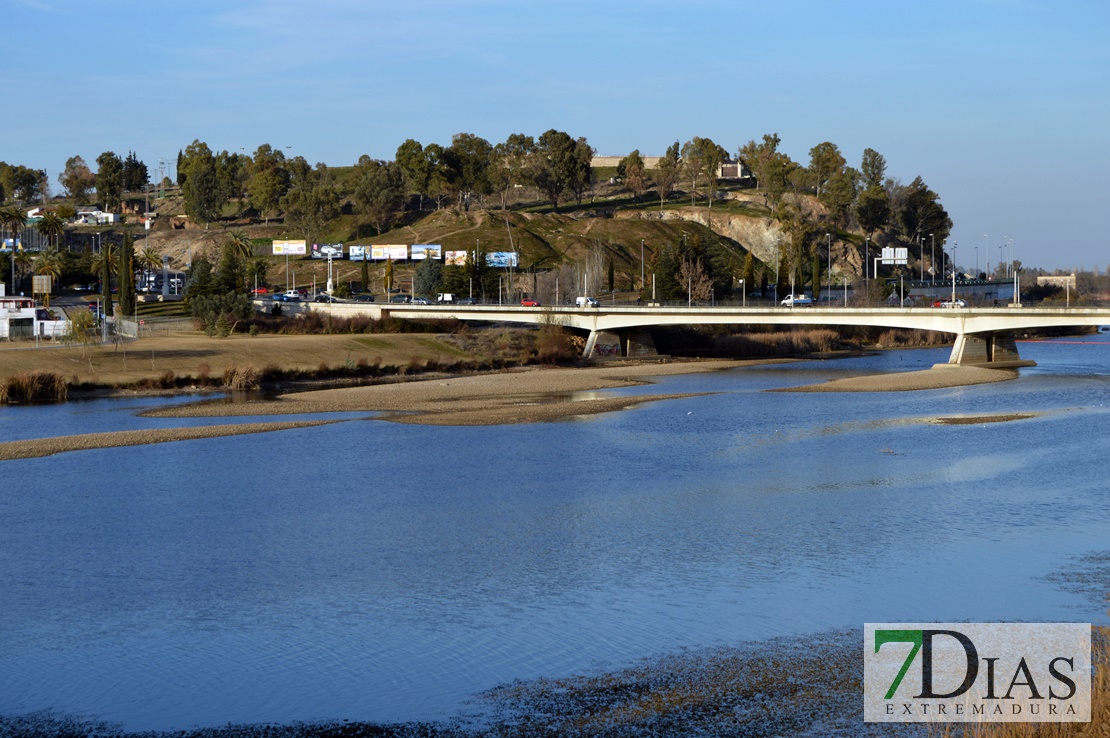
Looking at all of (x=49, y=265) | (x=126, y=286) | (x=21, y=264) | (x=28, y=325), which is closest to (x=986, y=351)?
(x=126, y=286)

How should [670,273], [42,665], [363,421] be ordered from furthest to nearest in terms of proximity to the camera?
[670,273] → [363,421] → [42,665]

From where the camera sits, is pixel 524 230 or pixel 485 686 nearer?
pixel 485 686

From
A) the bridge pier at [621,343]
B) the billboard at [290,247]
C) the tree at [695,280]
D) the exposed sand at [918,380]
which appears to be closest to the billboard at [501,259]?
the tree at [695,280]

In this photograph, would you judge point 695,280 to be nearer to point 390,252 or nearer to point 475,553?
point 390,252

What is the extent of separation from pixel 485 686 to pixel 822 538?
14070 millimetres

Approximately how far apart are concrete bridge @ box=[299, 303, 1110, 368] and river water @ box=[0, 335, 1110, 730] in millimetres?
34434

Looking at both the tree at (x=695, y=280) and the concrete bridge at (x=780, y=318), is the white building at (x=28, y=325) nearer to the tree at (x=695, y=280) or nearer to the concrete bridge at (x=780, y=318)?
the concrete bridge at (x=780, y=318)

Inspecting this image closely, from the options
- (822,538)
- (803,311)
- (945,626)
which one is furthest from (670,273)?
(945,626)

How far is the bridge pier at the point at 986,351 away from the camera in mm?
91062

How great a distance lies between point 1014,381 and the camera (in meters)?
81.2

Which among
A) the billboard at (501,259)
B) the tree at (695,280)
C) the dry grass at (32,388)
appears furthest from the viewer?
the billboard at (501,259)

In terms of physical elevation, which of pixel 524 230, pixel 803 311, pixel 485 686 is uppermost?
pixel 524 230

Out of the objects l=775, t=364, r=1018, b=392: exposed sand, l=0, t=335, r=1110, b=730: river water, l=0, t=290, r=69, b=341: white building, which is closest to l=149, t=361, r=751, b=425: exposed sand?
l=0, t=335, r=1110, b=730: river water

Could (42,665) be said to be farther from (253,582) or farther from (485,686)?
(485,686)
